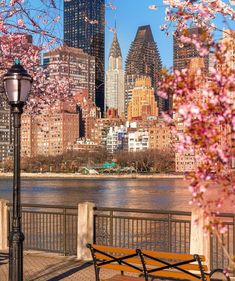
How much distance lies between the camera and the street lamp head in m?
9.44

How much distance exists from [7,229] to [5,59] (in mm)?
4406

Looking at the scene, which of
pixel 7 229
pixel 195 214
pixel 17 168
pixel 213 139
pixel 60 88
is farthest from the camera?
pixel 60 88

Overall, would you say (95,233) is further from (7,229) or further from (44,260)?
(7,229)

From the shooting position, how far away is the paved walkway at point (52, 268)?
11770mm

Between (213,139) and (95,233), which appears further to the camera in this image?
(95,233)

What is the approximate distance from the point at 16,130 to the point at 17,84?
2.39 feet

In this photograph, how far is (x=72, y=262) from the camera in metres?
13.7

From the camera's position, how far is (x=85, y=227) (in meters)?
14.0

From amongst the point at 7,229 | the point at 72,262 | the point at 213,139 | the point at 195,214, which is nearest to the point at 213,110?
the point at 213,139

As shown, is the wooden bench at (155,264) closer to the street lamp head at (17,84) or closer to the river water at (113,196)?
the street lamp head at (17,84)

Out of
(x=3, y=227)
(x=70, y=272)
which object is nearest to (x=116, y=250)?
(x=70, y=272)

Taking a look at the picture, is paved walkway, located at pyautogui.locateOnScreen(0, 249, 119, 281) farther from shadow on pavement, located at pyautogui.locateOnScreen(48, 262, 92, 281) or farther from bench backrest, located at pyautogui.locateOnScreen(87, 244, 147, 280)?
bench backrest, located at pyautogui.locateOnScreen(87, 244, 147, 280)

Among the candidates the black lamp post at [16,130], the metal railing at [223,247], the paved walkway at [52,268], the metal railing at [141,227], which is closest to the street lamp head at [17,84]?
the black lamp post at [16,130]

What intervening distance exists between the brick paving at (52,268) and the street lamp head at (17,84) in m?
3.82
